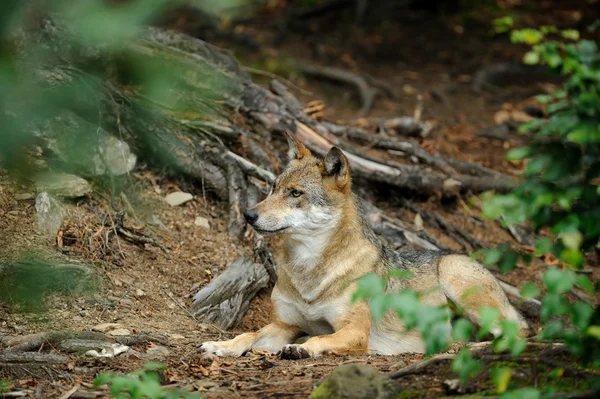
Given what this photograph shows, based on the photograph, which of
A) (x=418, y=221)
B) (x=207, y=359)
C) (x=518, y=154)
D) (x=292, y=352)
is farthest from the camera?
(x=418, y=221)

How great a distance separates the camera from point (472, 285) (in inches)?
312

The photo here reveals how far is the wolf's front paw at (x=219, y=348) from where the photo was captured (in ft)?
21.0

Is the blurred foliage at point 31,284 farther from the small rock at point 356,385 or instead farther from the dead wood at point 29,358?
the dead wood at point 29,358

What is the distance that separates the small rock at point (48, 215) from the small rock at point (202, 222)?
1779 millimetres

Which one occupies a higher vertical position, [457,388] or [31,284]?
[31,284]

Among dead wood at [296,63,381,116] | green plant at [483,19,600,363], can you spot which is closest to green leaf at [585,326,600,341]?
green plant at [483,19,600,363]

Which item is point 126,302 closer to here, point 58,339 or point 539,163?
point 58,339

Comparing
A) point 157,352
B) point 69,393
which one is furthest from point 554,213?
point 157,352

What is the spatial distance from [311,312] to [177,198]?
2402 millimetres

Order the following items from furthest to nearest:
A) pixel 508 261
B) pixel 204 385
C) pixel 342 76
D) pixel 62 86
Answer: pixel 342 76
pixel 204 385
pixel 508 261
pixel 62 86

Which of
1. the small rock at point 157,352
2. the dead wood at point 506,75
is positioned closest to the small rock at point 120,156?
the small rock at point 157,352

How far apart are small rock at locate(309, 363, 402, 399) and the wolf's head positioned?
9.06 feet

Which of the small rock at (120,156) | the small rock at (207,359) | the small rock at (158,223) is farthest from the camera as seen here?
the small rock at (158,223)

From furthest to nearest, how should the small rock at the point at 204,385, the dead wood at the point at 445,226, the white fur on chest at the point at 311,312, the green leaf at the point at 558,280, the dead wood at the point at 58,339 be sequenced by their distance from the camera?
1. the dead wood at the point at 445,226
2. the white fur on chest at the point at 311,312
3. the dead wood at the point at 58,339
4. the small rock at the point at 204,385
5. the green leaf at the point at 558,280
